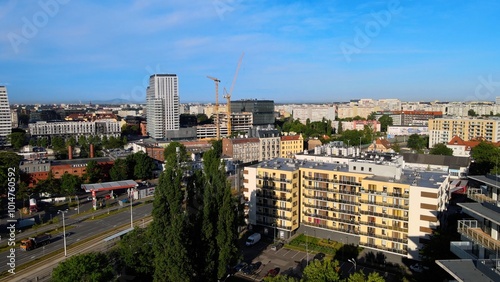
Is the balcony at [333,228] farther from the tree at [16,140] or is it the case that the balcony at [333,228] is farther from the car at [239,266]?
the tree at [16,140]

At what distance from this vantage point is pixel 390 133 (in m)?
91.4

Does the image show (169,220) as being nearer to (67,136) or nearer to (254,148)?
(254,148)

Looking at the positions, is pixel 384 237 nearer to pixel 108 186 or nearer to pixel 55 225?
pixel 55 225

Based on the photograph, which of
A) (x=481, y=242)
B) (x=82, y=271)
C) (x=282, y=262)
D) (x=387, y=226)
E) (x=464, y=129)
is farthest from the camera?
(x=464, y=129)

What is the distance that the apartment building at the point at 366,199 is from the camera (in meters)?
21.6

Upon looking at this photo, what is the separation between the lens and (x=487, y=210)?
1291cm

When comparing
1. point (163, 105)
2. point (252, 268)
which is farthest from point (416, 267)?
point (163, 105)

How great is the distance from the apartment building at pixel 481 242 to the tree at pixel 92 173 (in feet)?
120

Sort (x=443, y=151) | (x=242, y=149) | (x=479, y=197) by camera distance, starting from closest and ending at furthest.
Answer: (x=479, y=197)
(x=443, y=151)
(x=242, y=149)

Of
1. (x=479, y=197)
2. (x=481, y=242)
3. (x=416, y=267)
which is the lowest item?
(x=416, y=267)

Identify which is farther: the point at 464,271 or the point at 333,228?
the point at 333,228

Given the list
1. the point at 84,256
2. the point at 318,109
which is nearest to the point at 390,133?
the point at 318,109

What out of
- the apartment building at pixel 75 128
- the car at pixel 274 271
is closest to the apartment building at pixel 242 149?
the car at pixel 274 271

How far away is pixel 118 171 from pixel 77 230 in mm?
14884
